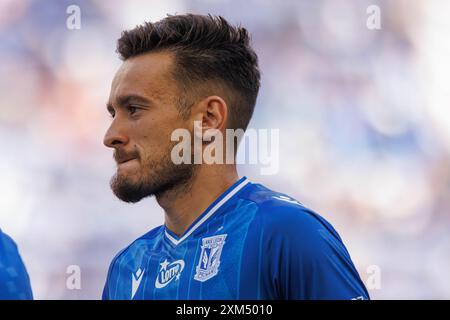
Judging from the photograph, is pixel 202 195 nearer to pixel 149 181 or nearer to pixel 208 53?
pixel 149 181

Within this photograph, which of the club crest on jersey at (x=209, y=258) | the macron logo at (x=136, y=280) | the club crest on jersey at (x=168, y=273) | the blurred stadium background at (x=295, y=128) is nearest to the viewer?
the club crest on jersey at (x=209, y=258)

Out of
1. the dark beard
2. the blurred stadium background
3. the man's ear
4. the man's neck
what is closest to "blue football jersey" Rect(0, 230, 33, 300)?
the dark beard

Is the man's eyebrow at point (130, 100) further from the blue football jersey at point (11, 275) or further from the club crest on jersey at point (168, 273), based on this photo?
the blue football jersey at point (11, 275)

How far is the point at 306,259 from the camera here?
1916 millimetres

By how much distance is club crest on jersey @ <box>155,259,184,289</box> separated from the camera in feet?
7.28

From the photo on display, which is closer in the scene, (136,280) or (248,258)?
(248,258)

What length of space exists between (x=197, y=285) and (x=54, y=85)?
4900 mm

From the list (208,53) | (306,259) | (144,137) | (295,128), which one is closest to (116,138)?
(144,137)

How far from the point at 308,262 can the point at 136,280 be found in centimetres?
77

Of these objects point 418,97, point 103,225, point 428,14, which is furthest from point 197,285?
point 428,14

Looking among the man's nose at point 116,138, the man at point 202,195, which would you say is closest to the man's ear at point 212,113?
the man at point 202,195

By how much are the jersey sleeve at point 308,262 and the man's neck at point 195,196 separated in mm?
359

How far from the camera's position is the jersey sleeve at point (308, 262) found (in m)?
1.90

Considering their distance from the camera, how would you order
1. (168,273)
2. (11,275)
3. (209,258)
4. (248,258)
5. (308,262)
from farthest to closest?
(168,273)
(209,258)
(248,258)
(308,262)
(11,275)
